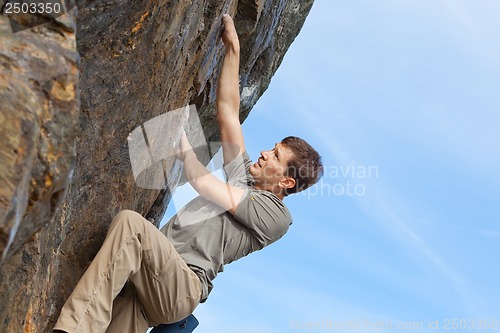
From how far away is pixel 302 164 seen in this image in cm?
688

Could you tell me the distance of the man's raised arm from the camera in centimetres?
733

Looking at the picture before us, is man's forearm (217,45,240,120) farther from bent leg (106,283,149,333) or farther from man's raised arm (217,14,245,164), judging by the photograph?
bent leg (106,283,149,333)

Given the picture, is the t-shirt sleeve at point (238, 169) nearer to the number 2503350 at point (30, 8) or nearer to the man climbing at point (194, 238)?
the man climbing at point (194, 238)

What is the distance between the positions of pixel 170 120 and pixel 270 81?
16.9 feet

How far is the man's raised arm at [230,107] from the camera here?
7328mm

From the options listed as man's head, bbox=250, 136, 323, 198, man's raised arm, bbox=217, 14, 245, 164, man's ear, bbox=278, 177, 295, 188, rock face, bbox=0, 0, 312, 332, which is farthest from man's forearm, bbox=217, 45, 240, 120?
man's ear, bbox=278, 177, 295, 188

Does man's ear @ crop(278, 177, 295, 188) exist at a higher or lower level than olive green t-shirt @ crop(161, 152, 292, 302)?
higher

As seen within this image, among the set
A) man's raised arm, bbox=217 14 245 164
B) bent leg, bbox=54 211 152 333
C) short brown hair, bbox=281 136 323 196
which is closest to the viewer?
bent leg, bbox=54 211 152 333

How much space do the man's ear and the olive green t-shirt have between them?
195 mm

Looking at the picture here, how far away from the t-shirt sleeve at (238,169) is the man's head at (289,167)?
0.19 m

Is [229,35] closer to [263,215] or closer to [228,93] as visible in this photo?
[228,93]

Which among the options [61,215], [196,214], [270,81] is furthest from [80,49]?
[270,81]

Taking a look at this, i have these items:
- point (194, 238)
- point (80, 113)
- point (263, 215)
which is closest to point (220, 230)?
point (194, 238)

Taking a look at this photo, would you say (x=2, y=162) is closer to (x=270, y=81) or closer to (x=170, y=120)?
(x=170, y=120)
